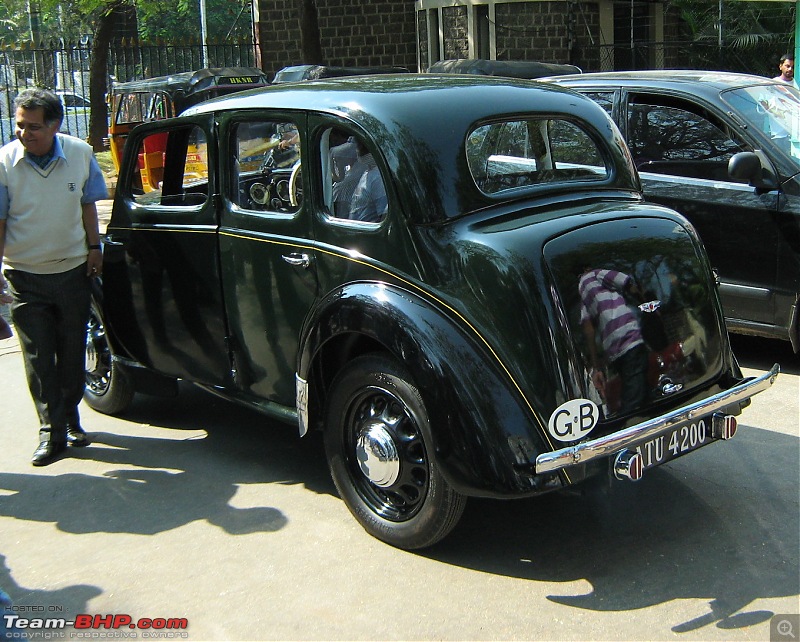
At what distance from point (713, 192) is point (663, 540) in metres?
3.23

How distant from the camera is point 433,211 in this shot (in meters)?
4.19

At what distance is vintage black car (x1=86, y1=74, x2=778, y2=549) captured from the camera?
3.84 metres

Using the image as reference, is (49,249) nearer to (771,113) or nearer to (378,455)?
(378,455)

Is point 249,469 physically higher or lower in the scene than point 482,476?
lower

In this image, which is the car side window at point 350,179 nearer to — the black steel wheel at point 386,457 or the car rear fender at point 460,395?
the car rear fender at point 460,395

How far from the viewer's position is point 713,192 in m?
6.75

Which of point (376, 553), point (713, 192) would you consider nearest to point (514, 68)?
point (713, 192)

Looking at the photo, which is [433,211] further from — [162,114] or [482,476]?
[162,114]

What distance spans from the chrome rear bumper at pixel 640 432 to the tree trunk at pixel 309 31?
60.4 feet

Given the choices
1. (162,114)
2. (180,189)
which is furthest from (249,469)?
(162,114)

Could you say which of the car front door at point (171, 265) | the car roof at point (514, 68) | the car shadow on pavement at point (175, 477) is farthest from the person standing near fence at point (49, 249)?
the car roof at point (514, 68)

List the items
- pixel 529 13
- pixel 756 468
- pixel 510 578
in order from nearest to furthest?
pixel 510 578
pixel 756 468
pixel 529 13

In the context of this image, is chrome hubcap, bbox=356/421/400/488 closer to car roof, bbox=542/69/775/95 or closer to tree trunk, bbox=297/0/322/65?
car roof, bbox=542/69/775/95

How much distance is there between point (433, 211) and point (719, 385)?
1.51 m
